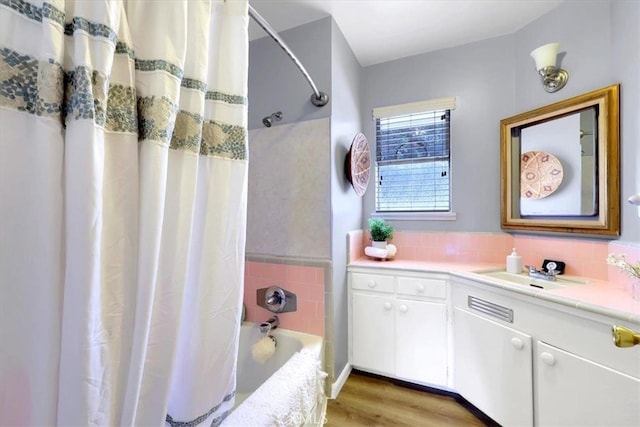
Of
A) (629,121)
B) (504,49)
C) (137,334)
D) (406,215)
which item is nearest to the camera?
(137,334)

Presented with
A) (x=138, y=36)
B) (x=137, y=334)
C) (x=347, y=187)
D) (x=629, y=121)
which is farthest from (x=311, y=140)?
(x=629, y=121)

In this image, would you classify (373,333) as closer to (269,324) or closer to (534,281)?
(269,324)

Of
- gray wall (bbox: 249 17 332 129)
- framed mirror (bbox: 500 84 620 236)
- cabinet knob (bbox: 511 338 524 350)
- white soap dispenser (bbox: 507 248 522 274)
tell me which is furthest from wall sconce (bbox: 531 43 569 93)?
cabinet knob (bbox: 511 338 524 350)

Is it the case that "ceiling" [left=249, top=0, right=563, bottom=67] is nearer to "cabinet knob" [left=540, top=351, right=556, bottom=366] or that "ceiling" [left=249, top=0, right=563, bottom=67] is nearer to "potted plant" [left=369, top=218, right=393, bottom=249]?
"potted plant" [left=369, top=218, right=393, bottom=249]

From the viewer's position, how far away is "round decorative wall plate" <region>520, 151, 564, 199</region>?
1604 mm

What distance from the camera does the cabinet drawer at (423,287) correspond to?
1.66 meters

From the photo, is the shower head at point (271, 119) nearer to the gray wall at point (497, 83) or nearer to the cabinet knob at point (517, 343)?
the gray wall at point (497, 83)

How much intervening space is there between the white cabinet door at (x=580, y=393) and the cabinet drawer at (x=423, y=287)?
0.53 meters

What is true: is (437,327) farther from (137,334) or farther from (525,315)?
(137,334)

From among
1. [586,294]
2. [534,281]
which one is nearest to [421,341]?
[534,281]

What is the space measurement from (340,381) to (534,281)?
138 cm

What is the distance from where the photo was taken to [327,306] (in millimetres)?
1643

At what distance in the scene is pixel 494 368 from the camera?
140 cm

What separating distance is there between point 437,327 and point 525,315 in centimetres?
51
